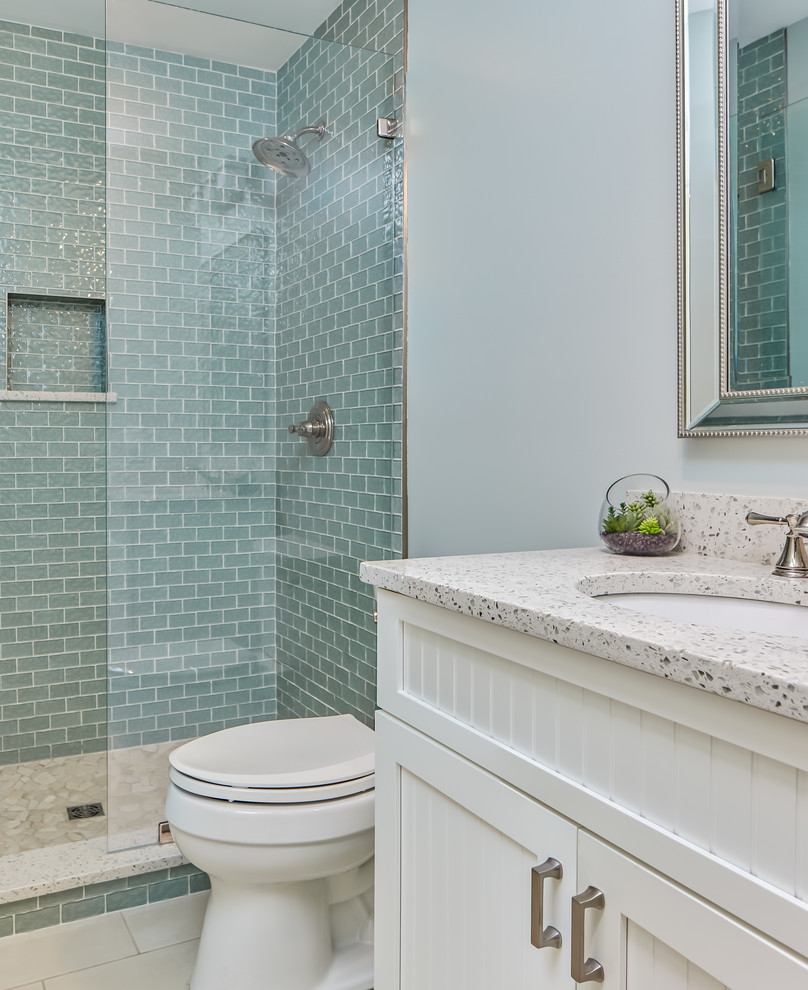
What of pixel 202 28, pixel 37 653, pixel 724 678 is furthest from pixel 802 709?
pixel 37 653

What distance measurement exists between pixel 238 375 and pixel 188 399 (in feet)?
0.47

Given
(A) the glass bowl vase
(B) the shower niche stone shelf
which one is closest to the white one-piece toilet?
(A) the glass bowl vase

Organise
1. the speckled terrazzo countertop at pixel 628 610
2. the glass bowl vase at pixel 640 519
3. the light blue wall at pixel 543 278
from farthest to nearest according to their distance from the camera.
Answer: the light blue wall at pixel 543 278 → the glass bowl vase at pixel 640 519 → the speckled terrazzo countertop at pixel 628 610

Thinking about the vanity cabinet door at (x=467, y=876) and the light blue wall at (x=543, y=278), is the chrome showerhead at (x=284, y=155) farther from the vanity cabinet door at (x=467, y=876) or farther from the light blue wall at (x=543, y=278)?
A: the vanity cabinet door at (x=467, y=876)

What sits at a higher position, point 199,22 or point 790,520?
point 199,22

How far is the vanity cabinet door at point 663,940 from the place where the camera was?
1.97ft

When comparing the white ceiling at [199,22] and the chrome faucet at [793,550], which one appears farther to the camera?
the white ceiling at [199,22]

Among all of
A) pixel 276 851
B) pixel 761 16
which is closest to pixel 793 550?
pixel 761 16

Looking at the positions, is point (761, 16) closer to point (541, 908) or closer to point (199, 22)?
point (541, 908)

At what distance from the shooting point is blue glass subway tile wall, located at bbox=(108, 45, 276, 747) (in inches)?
77.2

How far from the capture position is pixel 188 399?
2.04 m

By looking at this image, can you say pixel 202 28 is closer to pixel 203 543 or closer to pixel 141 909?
pixel 203 543

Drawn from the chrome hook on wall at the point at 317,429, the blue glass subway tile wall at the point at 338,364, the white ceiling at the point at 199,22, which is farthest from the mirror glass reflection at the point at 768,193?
the white ceiling at the point at 199,22

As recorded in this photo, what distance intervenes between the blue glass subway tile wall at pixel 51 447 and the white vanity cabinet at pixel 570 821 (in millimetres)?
1896
